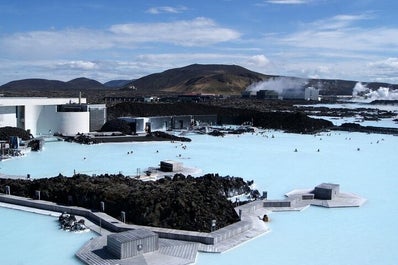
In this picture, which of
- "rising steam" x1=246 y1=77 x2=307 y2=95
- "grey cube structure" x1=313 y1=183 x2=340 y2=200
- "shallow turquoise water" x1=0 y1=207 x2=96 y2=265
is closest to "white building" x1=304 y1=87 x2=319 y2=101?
"rising steam" x1=246 y1=77 x2=307 y2=95

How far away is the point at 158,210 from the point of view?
14.6 metres

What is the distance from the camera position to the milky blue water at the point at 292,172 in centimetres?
1314

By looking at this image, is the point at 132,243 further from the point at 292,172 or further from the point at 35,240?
the point at 292,172

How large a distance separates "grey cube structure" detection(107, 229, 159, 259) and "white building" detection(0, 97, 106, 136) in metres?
27.3

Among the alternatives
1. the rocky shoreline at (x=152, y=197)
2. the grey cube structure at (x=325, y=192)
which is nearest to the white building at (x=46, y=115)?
the rocky shoreline at (x=152, y=197)

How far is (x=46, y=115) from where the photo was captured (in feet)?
129

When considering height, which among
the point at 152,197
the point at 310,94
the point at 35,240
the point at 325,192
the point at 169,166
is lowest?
the point at 35,240

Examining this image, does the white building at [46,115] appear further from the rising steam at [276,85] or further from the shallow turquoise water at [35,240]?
the rising steam at [276,85]

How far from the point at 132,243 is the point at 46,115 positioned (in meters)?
30.1

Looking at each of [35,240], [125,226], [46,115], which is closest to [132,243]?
[125,226]

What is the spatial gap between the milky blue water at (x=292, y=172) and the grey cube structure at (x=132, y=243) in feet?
4.49

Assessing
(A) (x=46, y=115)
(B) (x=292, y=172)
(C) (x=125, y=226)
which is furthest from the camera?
(A) (x=46, y=115)

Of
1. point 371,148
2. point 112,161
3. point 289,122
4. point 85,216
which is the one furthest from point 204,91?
point 85,216

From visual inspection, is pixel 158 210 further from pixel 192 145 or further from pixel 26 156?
pixel 192 145
